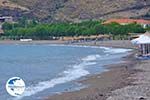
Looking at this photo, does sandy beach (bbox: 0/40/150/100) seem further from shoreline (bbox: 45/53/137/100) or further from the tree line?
the tree line

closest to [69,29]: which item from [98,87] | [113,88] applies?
[98,87]

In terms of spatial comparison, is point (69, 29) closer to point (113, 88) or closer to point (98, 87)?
point (98, 87)

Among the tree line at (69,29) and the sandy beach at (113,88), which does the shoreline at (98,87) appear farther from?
the tree line at (69,29)

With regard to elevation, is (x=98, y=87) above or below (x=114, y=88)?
below

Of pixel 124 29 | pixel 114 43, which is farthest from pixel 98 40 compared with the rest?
pixel 114 43

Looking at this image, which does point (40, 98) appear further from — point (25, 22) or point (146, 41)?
point (25, 22)

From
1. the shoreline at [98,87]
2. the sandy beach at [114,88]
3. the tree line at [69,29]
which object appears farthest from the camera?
the tree line at [69,29]

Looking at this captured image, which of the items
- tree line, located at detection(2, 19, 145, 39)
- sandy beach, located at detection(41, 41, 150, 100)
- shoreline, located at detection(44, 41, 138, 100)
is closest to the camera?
sandy beach, located at detection(41, 41, 150, 100)

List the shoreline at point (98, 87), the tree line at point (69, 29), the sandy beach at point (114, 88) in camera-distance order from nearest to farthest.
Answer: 1. the sandy beach at point (114, 88)
2. the shoreline at point (98, 87)
3. the tree line at point (69, 29)

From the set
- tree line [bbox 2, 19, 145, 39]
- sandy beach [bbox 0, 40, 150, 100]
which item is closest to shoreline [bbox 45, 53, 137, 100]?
sandy beach [bbox 0, 40, 150, 100]

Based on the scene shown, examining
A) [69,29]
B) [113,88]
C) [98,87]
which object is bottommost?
[69,29]

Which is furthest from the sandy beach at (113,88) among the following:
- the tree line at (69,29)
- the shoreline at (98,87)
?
the tree line at (69,29)

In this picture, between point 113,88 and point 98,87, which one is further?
point 98,87

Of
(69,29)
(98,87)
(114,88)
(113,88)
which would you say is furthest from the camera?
(69,29)
